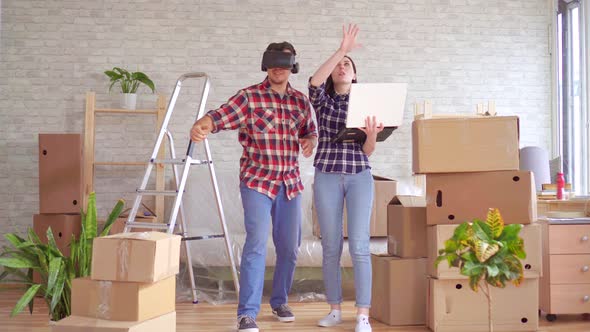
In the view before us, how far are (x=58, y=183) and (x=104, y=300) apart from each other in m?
2.31

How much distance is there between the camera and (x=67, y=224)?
4.98 metres

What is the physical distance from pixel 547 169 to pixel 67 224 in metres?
3.29

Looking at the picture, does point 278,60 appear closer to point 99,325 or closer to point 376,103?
point 376,103

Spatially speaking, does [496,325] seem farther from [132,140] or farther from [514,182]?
[132,140]

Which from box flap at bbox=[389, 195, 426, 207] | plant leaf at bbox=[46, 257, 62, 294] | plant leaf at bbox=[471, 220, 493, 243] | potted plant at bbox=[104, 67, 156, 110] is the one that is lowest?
plant leaf at bbox=[46, 257, 62, 294]

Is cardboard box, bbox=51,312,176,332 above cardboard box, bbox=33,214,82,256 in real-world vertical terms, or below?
below

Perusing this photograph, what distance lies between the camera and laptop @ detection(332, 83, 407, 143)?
3.37 metres

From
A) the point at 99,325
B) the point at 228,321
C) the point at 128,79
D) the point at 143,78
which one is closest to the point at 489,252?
→ the point at 99,325

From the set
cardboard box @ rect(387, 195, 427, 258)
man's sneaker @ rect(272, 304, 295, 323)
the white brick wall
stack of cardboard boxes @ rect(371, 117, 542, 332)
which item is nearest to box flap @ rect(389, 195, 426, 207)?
cardboard box @ rect(387, 195, 427, 258)

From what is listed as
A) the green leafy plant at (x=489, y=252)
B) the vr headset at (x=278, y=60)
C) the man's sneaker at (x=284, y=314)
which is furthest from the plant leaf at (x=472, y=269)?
the man's sneaker at (x=284, y=314)

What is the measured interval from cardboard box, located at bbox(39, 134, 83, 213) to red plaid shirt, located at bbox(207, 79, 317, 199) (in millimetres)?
1865

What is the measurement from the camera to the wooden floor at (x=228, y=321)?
12.4ft

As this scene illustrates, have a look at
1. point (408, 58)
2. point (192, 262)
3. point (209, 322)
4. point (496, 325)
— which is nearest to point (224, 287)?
point (192, 262)

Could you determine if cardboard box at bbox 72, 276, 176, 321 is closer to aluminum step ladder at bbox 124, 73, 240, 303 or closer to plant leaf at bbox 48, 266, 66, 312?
plant leaf at bbox 48, 266, 66, 312
